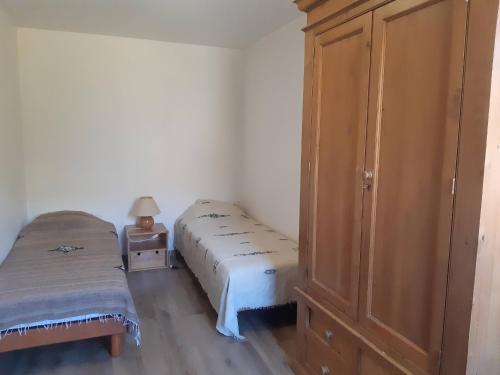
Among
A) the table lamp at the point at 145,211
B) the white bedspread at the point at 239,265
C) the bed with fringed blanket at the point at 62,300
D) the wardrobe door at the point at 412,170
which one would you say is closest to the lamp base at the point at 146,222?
the table lamp at the point at 145,211

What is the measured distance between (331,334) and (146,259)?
8.34 ft

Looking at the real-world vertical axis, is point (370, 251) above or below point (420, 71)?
below

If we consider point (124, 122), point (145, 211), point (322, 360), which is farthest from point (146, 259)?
point (322, 360)

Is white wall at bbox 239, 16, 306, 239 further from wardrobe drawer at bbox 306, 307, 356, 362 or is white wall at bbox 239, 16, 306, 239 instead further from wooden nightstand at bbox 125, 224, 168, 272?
wardrobe drawer at bbox 306, 307, 356, 362

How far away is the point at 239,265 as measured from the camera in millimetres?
2740

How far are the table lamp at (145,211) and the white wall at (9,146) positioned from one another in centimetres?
104

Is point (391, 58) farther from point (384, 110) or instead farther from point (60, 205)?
point (60, 205)

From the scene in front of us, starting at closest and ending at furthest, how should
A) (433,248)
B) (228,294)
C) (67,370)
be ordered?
(433,248) < (67,370) < (228,294)

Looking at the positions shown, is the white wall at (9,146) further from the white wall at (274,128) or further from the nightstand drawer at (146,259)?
the white wall at (274,128)

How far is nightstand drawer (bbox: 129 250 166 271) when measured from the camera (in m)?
3.95

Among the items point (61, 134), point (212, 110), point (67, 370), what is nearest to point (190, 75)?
point (212, 110)

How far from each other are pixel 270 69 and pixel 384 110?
2.42 m

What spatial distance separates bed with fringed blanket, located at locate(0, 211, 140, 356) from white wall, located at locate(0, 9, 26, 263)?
0.37m

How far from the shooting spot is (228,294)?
2.63 m
